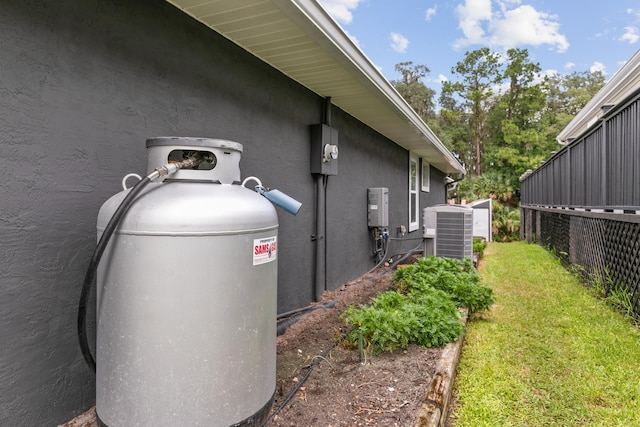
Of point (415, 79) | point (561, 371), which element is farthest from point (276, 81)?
point (415, 79)

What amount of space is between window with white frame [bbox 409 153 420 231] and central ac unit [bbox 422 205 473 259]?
336 cm

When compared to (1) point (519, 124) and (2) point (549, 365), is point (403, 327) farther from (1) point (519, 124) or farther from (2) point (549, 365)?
(1) point (519, 124)

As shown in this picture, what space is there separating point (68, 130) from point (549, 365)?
11.5 ft

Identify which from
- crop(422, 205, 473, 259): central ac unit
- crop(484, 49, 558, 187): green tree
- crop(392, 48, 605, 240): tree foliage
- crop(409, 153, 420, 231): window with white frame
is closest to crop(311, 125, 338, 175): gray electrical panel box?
crop(422, 205, 473, 259): central ac unit

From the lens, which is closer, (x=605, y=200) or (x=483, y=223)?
(x=605, y=200)

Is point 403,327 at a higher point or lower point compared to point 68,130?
lower

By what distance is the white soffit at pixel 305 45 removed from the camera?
2541 millimetres

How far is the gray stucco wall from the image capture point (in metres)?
1.72

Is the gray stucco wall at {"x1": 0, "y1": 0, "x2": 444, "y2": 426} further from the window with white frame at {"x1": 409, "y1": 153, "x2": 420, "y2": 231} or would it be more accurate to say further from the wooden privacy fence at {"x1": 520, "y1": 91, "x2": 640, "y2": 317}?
the window with white frame at {"x1": 409, "y1": 153, "x2": 420, "y2": 231}

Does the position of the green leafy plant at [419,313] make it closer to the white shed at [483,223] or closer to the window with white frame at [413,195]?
the window with white frame at [413,195]

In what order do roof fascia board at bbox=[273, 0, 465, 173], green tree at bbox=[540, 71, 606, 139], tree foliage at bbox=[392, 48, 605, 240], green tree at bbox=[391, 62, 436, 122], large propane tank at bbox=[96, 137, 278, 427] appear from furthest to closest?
1. green tree at bbox=[540, 71, 606, 139]
2. green tree at bbox=[391, 62, 436, 122]
3. tree foliage at bbox=[392, 48, 605, 240]
4. roof fascia board at bbox=[273, 0, 465, 173]
5. large propane tank at bbox=[96, 137, 278, 427]

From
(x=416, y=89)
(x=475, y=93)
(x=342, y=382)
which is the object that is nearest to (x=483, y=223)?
(x=342, y=382)

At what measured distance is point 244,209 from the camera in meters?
1.71

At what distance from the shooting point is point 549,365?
2900 millimetres
